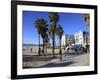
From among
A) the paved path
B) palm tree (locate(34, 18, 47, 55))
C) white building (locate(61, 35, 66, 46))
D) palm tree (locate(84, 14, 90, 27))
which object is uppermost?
palm tree (locate(84, 14, 90, 27))

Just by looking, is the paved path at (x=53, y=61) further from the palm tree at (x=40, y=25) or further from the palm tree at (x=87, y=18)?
the palm tree at (x=87, y=18)

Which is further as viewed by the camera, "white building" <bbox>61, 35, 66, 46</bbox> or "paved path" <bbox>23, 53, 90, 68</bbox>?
"white building" <bbox>61, 35, 66, 46</bbox>

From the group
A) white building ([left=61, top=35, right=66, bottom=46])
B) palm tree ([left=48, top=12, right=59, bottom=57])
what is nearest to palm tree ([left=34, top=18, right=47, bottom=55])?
palm tree ([left=48, top=12, right=59, bottom=57])

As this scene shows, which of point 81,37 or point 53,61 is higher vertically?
point 81,37

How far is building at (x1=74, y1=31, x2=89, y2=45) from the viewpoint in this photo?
238 centimetres

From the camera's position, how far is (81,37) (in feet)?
7.87

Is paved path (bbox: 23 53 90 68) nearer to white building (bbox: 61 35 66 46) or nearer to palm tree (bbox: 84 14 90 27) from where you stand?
white building (bbox: 61 35 66 46)

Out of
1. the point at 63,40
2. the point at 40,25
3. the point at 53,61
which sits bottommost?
the point at 53,61

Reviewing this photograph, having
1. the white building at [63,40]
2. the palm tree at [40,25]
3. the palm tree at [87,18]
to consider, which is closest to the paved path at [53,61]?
the white building at [63,40]

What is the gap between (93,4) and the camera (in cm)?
244

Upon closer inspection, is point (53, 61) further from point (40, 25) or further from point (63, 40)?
point (40, 25)

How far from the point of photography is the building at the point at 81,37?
7.82 feet

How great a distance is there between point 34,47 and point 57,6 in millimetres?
501

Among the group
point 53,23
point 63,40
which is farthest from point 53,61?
point 53,23
